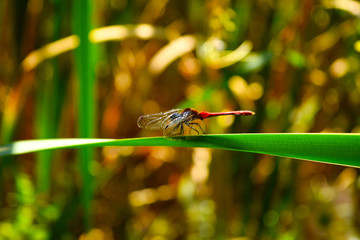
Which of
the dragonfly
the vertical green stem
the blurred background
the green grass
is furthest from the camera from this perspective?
the blurred background

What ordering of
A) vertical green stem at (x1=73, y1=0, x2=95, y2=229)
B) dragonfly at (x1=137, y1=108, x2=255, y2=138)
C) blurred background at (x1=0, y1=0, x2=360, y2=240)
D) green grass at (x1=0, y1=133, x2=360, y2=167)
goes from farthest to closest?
blurred background at (x1=0, y1=0, x2=360, y2=240) < vertical green stem at (x1=73, y1=0, x2=95, y2=229) < dragonfly at (x1=137, y1=108, x2=255, y2=138) < green grass at (x1=0, y1=133, x2=360, y2=167)

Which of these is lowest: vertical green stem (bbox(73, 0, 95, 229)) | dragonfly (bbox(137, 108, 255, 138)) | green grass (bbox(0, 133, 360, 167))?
green grass (bbox(0, 133, 360, 167))

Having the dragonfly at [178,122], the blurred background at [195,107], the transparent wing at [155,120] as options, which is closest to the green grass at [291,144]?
the dragonfly at [178,122]

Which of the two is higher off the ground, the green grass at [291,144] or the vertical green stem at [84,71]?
the vertical green stem at [84,71]

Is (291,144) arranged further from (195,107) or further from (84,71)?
(195,107)

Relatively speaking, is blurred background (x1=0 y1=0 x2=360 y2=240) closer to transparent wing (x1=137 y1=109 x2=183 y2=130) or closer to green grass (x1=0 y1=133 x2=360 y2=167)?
transparent wing (x1=137 y1=109 x2=183 y2=130)

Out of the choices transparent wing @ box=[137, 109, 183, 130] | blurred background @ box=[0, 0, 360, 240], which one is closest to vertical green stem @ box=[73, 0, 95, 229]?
blurred background @ box=[0, 0, 360, 240]

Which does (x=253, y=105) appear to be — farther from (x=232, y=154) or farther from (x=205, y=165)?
(x=205, y=165)

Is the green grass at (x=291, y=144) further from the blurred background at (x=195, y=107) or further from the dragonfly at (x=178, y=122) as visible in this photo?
the blurred background at (x=195, y=107)

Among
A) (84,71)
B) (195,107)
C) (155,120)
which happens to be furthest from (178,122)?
(195,107)

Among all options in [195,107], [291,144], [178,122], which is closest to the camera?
[291,144]
